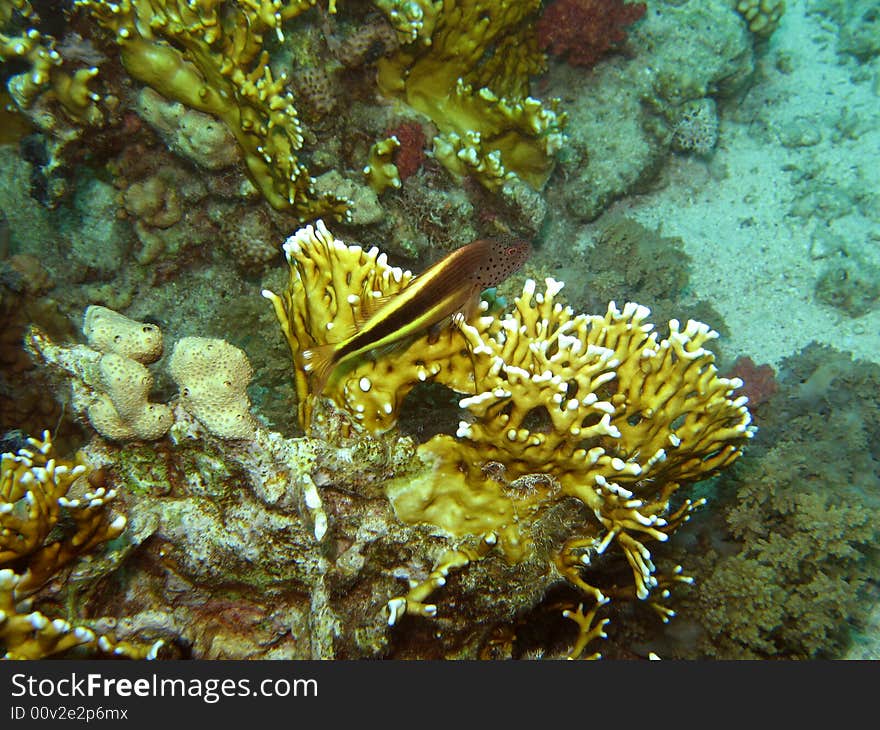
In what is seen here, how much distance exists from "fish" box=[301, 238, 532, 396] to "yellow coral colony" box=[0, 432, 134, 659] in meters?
1.31

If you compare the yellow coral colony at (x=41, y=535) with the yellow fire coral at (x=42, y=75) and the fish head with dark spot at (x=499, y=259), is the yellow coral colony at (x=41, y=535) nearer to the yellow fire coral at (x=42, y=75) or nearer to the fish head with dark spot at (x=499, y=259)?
the fish head with dark spot at (x=499, y=259)

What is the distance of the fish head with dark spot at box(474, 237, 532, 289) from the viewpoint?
10.1 ft

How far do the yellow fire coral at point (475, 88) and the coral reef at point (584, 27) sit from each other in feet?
4.13

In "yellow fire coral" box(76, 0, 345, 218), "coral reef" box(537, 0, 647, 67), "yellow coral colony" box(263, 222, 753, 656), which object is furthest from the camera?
"coral reef" box(537, 0, 647, 67)

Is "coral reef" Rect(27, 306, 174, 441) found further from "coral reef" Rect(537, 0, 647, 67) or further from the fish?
"coral reef" Rect(537, 0, 647, 67)

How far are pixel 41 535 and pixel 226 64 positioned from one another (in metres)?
4.08

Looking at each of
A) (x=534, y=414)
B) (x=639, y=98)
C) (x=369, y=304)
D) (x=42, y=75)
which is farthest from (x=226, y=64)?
(x=639, y=98)

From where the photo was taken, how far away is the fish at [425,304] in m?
2.87

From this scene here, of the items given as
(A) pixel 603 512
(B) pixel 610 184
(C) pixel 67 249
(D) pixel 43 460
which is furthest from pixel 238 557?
(B) pixel 610 184

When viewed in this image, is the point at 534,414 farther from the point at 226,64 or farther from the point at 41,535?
the point at 226,64

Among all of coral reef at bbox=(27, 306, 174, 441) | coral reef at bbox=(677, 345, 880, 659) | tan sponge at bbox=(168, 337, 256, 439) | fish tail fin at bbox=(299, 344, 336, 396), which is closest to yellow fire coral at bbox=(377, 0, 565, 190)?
fish tail fin at bbox=(299, 344, 336, 396)

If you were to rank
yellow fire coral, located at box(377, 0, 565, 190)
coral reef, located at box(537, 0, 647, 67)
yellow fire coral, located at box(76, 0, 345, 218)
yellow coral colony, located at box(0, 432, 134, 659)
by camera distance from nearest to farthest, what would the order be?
yellow coral colony, located at box(0, 432, 134, 659) → yellow fire coral, located at box(76, 0, 345, 218) → yellow fire coral, located at box(377, 0, 565, 190) → coral reef, located at box(537, 0, 647, 67)

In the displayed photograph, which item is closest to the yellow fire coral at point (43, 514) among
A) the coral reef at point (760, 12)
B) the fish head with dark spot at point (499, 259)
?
the fish head with dark spot at point (499, 259)

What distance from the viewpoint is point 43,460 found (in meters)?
2.88
